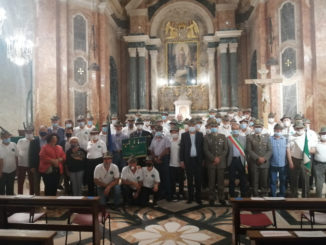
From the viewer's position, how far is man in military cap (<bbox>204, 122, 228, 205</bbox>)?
19.4 feet

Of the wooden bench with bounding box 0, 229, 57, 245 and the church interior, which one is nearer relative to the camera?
the wooden bench with bounding box 0, 229, 57, 245

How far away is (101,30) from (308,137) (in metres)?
9.70

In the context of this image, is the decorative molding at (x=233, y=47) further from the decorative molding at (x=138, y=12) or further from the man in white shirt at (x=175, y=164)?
the man in white shirt at (x=175, y=164)

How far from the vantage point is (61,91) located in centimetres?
1093

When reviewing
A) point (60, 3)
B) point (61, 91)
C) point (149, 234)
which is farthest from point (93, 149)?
point (60, 3)

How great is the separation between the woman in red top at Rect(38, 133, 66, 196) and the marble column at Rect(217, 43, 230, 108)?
11.0m

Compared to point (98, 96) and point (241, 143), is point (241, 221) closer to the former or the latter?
point (241, 143)

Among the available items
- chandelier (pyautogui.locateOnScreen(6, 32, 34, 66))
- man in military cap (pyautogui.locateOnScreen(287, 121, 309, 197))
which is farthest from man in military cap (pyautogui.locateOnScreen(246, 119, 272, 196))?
chandelier (pyautogui.locateOnScreen(6, 32, 34, 66))

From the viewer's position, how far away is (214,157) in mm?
Result: 5898

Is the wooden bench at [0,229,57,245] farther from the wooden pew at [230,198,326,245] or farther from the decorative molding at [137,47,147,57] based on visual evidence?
the decorative molding at [137,47,147,57]

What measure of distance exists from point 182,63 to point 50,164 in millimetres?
12045

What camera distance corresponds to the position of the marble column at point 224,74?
15078 mm

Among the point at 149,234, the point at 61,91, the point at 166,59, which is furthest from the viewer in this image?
the point at 166,59

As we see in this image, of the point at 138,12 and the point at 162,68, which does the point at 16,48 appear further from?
the point at 162,68
